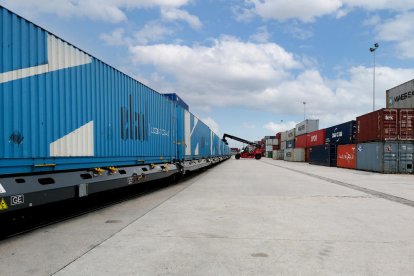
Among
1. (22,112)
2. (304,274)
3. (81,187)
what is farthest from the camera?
(81,187)

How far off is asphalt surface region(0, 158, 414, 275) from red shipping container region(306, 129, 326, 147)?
36893 mm

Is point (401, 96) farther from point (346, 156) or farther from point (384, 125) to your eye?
point (384, 125)

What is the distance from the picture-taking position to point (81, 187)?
7.52 meters

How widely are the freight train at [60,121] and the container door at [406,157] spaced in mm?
21431

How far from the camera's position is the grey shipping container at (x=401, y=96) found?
29411 mm

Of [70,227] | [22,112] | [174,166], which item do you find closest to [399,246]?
[70,227]

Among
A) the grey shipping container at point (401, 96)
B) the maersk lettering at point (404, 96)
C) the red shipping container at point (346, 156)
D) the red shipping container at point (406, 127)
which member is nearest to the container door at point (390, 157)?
the red shipping container at point (406, 127)

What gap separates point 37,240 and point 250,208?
5.18 metres

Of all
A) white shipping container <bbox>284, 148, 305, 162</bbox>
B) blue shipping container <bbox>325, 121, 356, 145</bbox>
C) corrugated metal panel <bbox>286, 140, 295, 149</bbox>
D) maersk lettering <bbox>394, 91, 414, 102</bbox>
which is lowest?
white shipping container <bbox>284, 148, 305, 162</bbox>

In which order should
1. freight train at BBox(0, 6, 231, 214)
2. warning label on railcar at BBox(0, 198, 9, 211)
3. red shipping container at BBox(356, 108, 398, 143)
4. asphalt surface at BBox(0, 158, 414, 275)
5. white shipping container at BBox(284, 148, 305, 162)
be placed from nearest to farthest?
asphalt surface at BBox(0, 158, 414, 275), warning label on railcar at BBox(0, 198, 9, 211), freight train at BBox(0, 6, 231, 214), red shipping container at BBox(356, 108, 398, 143), white shipping container at BBox(284, 148, 305, 162)

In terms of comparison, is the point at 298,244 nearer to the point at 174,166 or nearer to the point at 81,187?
the point at 81,187

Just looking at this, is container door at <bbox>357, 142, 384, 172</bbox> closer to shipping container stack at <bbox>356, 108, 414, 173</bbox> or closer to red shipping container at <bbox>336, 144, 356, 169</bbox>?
shipping container stack at <bbox>356, 108, 414, 173</bbox>

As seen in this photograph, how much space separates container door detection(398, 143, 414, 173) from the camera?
83.4ft

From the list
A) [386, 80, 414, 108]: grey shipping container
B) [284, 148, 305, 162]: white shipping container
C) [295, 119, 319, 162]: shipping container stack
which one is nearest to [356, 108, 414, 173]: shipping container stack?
[386, 80, 414, 108]: grey shipping container
